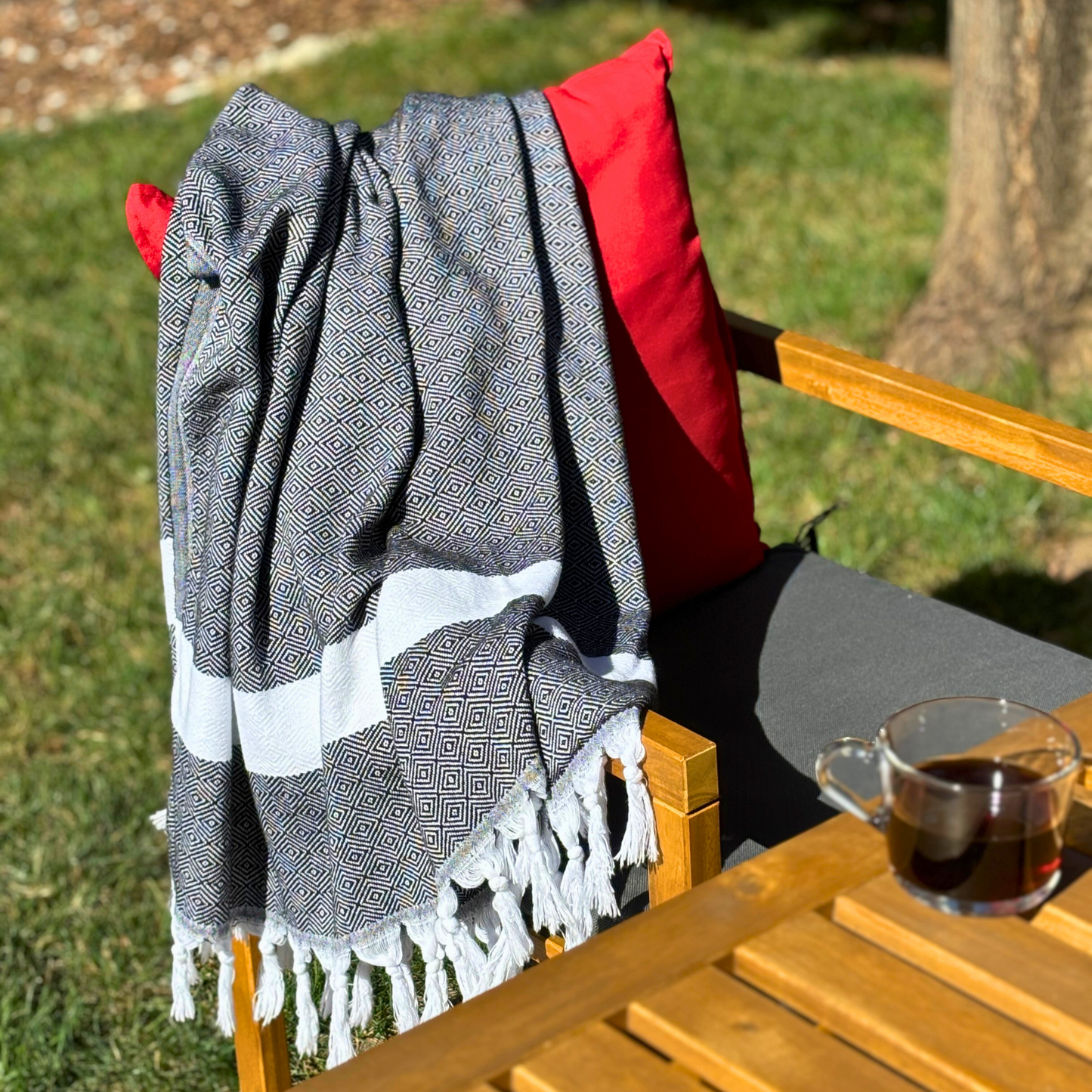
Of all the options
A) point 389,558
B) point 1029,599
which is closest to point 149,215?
point 389,558

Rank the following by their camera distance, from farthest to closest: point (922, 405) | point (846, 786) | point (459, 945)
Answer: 1. point (922, 405)
2. point (459, 945)
3. point (846, 786)

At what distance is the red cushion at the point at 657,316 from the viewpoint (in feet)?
5.97

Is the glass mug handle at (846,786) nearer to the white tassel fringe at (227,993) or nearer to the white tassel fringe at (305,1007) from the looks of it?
the white tassel fringe at (305,1007)

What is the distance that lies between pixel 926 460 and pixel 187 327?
201 centimetres

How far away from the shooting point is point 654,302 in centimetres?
185

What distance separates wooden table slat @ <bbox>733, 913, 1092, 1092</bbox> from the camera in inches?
36.4

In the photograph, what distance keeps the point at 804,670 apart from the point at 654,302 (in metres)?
0.48

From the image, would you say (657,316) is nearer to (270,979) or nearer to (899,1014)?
(270,979)

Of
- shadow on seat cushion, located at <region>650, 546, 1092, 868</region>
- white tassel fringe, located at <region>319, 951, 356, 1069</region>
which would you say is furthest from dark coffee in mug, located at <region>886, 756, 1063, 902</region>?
white tassel fringe, located at <region>319, 951, 356, 1069</region>

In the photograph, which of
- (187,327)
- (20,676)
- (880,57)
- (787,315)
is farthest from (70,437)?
(880,57)

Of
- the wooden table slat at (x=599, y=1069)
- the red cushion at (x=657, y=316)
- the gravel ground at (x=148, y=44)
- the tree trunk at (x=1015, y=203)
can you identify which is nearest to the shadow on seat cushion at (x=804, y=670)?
the red cushion at (x=657, y=316)

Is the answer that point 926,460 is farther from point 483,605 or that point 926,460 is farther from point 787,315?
point 483,605

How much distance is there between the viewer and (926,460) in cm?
330

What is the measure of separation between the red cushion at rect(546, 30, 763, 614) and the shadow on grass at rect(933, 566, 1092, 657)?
1068 millimetres
